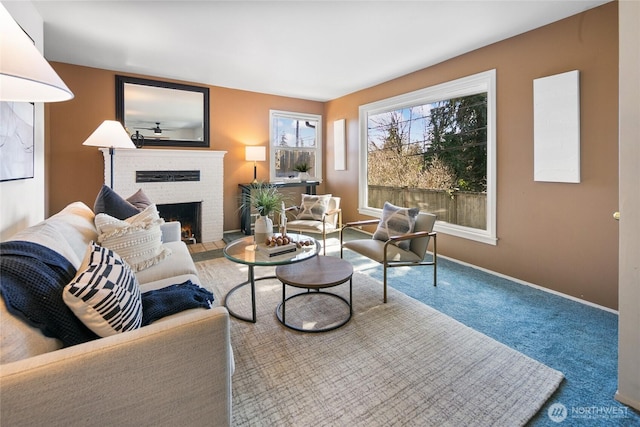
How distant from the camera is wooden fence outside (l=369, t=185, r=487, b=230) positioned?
11.6 feet

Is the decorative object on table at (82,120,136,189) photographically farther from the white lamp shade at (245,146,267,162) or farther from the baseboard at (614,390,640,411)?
the baseboard at (614,390,640,411)

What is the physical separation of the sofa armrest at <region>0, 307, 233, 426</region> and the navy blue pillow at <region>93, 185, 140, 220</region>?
186 centimetres

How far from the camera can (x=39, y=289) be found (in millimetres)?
999

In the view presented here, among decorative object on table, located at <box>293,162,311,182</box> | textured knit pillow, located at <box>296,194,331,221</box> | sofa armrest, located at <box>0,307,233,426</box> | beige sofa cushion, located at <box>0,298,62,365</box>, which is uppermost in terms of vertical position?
decorative object on table, located at <box>293,162,311,182</box>

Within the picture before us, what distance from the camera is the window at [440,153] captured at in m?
3.40

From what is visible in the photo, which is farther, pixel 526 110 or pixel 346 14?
pixel 526 110

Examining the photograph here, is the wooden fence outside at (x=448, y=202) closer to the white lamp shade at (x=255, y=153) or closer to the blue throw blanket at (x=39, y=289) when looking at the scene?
the white lamp shade at (x=255, y=153)

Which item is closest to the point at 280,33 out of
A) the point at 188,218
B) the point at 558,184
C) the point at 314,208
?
the point at 314,208

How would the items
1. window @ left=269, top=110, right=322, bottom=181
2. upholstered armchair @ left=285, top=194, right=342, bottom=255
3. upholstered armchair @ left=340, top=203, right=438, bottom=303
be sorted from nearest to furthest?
1. upholstered armchair @ left=340, top=203, right=438, bottom=303
2. upholstered armchair @ left=285, top=194, right=342, bottom=255
3. window @ left=269, top=110, right=322, bottom=181

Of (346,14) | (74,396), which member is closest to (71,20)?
(346,14)

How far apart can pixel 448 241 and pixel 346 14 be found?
2.78 meters

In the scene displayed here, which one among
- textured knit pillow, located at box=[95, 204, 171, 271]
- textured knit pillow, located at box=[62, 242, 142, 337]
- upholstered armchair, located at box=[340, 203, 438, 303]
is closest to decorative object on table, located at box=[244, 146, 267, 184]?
upholstered armchair, located at box=[340, 203, 438, 303]

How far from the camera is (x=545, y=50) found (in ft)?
9.16

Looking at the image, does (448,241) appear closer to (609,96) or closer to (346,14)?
(609,96)
